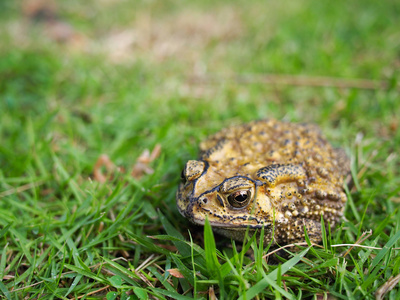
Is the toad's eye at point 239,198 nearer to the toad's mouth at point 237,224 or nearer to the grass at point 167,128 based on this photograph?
the toad's mouth at point 237,224

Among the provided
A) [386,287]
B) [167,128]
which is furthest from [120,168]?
[386,287]

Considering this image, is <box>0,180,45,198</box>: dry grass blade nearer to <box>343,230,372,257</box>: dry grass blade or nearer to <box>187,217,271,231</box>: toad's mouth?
<box>187,217,271,231</box>: toad's mouth

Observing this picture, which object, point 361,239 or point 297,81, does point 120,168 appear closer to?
point 361,239

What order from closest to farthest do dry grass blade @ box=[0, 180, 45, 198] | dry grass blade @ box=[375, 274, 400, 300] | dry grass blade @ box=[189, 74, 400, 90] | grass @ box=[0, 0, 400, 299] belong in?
dry grass blade @ box=[375, 274, 400, 300] < grass @ box=[0, 0, 400, 299] < dry grass blade @ box=[0, 180, 45, 198] < dry grass blade @ box=[189, 74, 400, 90]

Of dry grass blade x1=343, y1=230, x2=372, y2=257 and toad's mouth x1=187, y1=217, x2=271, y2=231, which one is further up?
toad's mouth x1=187, y1=217, x2=271, y2=231

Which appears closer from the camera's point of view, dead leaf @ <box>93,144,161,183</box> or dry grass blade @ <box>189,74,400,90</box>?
dead leaf @ <box>93,144,161,183</box>

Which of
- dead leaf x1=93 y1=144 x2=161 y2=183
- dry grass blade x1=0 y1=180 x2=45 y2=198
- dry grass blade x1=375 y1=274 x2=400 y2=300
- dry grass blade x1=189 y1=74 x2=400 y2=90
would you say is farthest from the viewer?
dry grass blade x1=189 y1=74 x2=400 y2=90

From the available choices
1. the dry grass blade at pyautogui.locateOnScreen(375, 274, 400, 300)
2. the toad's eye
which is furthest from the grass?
the toad's eye

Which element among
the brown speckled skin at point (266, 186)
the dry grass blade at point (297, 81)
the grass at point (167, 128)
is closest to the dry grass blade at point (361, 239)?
the grass at point (167, 128)
